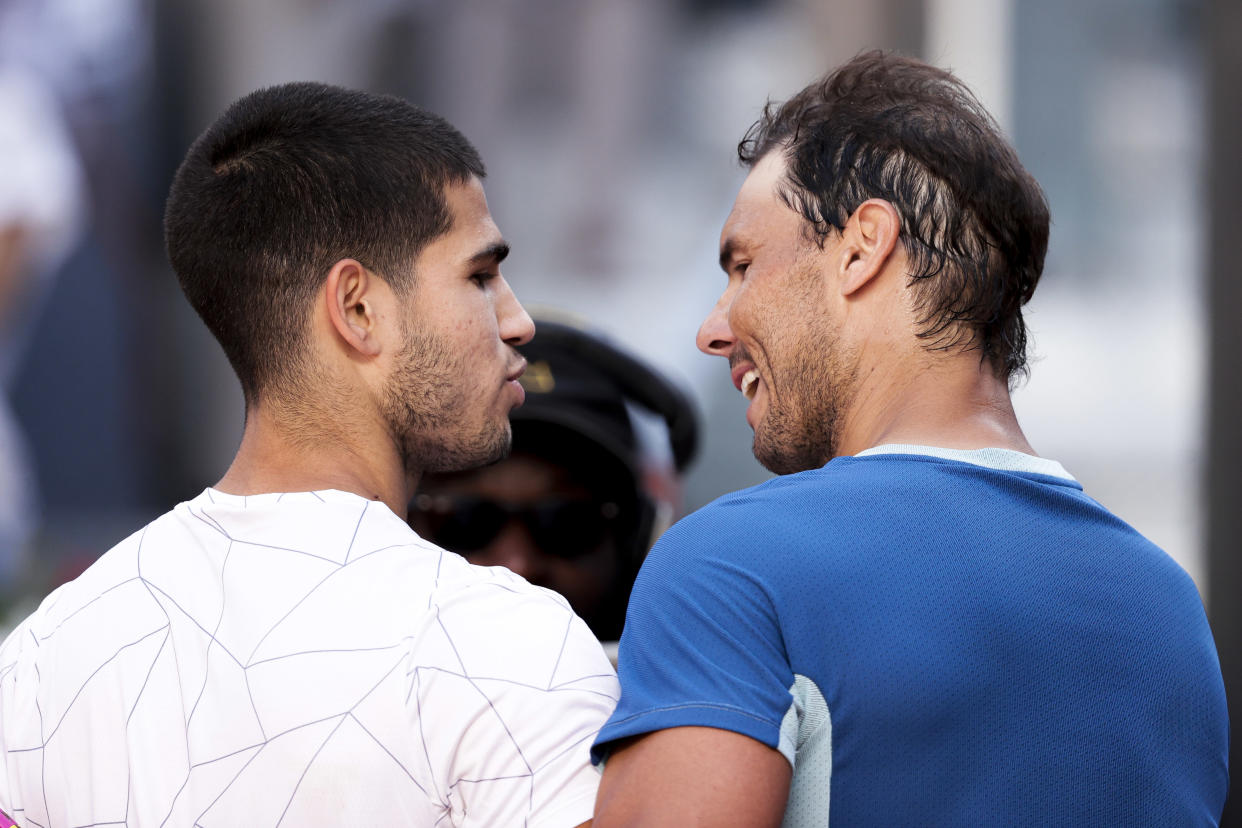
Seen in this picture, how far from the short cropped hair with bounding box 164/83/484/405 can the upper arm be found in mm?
709

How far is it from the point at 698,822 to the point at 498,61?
3.38 m

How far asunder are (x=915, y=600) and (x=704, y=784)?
0.88 feet

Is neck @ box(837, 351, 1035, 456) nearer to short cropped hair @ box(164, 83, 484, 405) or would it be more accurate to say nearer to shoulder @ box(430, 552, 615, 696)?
shoulder @ box(430, 552, 615, 696)

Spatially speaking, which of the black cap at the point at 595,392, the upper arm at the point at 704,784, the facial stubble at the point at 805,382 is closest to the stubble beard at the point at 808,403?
the facial stubble at the point at 805,382

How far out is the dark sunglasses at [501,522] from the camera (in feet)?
8.55

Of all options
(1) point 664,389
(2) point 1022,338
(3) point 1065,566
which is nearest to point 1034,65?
(1) point 664,389

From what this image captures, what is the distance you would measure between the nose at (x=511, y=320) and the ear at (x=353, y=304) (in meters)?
0.19

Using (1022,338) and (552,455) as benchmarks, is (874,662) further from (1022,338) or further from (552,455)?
(552,455)

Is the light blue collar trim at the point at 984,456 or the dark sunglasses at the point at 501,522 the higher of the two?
the light blue collar trim at the point at 984,456

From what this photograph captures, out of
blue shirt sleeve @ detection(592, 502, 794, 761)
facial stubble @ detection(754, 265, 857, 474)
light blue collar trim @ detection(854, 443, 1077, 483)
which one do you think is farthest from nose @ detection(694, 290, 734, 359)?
blue shirt sleeve @ detection(592, 502, 794, 761)

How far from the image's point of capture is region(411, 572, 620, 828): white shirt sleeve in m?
1.23

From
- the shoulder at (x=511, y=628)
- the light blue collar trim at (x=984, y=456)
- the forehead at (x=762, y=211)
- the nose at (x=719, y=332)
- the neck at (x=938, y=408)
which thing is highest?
the forehead at (x=762, y=211)

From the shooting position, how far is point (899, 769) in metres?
1.14

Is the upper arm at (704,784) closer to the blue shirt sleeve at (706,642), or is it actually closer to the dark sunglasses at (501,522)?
the blue shirt sleeve at (706,642)
